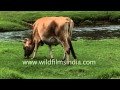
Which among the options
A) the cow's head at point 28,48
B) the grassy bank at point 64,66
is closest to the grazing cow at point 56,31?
the cow's head at point 28,48

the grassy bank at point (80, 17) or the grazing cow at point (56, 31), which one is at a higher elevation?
the grazing cow at point (56, 31)

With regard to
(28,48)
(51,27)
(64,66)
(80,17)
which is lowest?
(80,17)

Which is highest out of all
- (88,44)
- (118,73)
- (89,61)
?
(118,73)

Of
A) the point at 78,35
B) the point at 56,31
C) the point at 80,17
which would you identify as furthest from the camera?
the point at 80,17

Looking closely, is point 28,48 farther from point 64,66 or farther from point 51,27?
point 64,66

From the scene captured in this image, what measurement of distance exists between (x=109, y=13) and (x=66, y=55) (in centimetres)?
4070

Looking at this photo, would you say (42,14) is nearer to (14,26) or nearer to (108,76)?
(14,26)

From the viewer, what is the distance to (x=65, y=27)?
49.8 feet

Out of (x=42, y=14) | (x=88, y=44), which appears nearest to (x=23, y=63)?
(x=88, y=44)

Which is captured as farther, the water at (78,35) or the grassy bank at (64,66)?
the water at (78,35)

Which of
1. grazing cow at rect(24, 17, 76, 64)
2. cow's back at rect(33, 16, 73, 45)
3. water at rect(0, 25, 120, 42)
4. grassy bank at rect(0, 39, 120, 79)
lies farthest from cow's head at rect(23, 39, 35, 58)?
Answer: water at rect(0, 25, 120, 42)

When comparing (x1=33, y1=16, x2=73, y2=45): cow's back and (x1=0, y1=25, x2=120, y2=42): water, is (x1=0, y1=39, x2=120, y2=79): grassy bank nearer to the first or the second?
(x1=33, y1=16, x2=73, y2=45): cow's back

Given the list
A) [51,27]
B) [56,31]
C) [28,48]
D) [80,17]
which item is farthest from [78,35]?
[56,31]

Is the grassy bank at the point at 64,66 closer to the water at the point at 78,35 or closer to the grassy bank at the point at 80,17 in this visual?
the water at the point at 78,35
